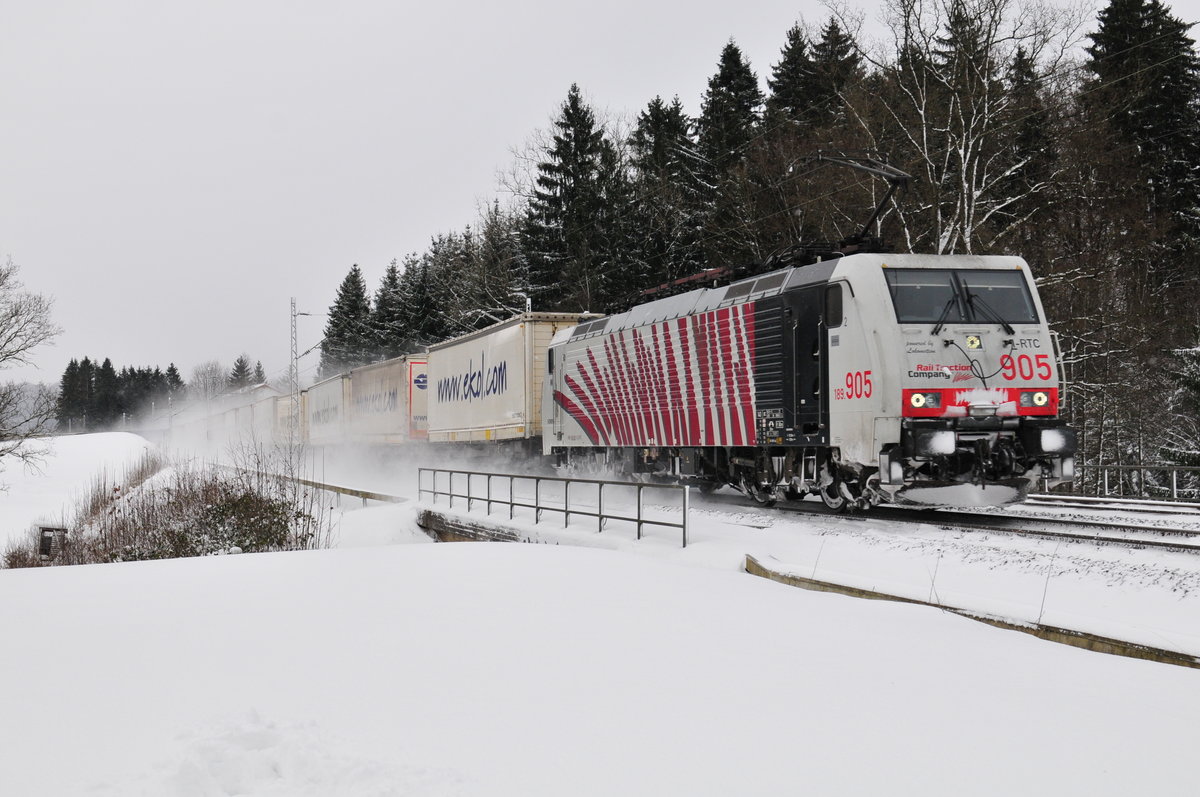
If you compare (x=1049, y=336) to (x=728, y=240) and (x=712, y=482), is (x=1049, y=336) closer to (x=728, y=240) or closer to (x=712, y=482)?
(x=712, y=482)

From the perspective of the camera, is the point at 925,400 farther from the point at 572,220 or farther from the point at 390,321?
the point at 390,321

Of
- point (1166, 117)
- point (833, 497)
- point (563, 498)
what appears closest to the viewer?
point (833, 497)

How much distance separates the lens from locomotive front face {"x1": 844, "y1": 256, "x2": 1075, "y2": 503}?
1073 cm

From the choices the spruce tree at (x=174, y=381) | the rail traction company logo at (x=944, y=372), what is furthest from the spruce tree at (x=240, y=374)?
the rail traction company logo at (x=944, y=372)

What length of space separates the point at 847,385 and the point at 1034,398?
219cm

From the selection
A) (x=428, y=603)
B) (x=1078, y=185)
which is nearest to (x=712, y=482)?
(x=428, y=603)

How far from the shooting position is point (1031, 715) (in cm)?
438

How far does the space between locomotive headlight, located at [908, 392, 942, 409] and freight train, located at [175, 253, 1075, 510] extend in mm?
26

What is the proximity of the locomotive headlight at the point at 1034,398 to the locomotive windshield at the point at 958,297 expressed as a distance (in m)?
0.90

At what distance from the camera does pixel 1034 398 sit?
11.1 m

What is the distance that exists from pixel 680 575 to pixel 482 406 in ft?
50.3

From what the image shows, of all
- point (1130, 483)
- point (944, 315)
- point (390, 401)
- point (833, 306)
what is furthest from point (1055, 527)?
point (390, 401)

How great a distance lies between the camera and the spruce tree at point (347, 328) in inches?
2844

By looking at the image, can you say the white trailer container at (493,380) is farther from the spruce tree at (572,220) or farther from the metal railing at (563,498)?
the spruce tree at (572,220)
